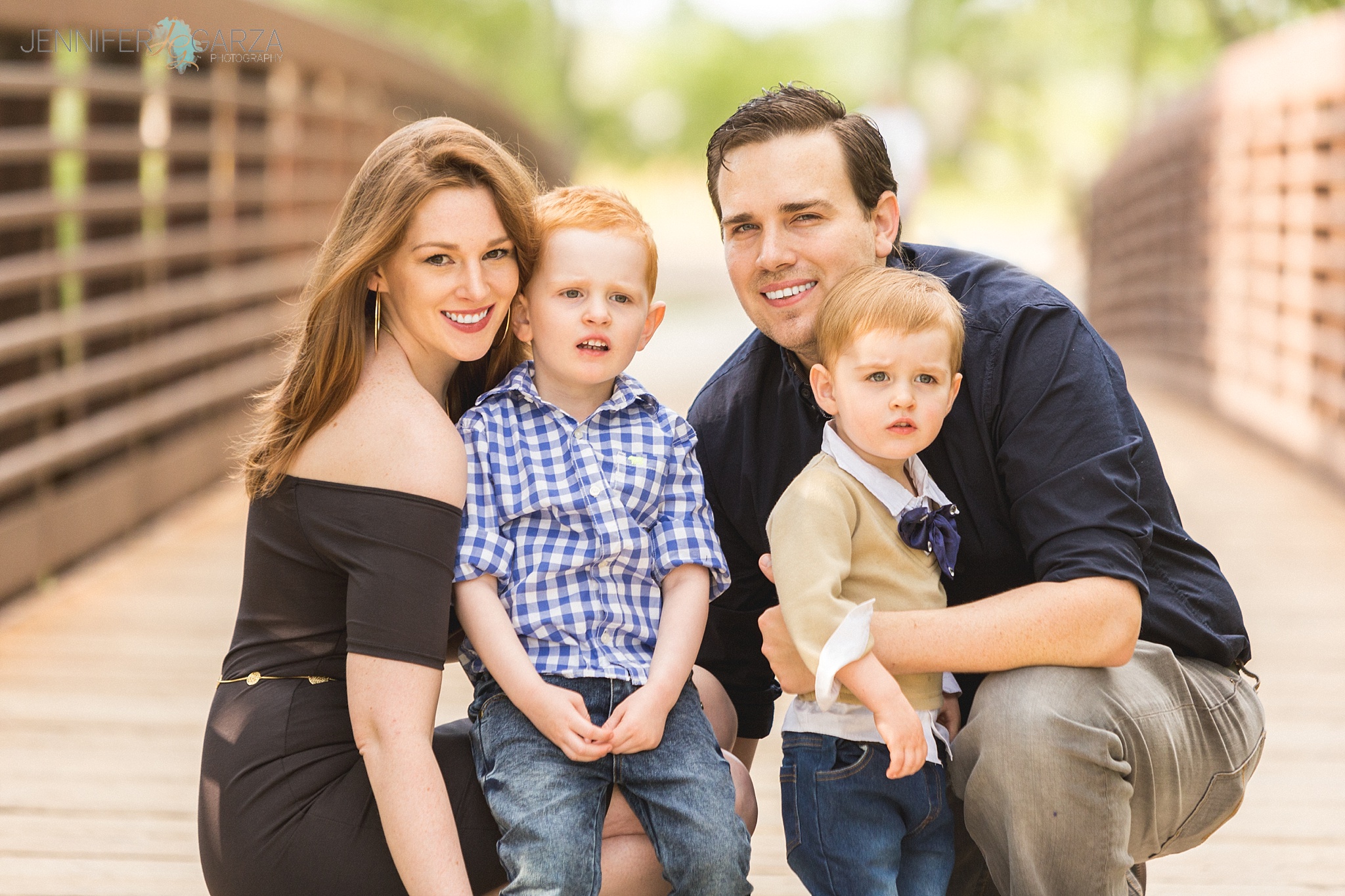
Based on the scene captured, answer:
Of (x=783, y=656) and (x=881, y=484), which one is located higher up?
(x=881, y=484)

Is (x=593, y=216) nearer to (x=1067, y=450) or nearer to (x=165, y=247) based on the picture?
(x=1067, y=450)

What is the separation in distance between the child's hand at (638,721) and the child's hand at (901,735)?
31 centimetres

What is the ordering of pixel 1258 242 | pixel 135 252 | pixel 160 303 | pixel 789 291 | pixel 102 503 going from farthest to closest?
pixel 1258 242
pixel 160 303
pixel 135 252
pixel 102 503
pixel 789 291

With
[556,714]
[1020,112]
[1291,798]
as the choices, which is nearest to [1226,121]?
[1291,798]

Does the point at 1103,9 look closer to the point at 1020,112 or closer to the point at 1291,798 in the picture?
the point at 1020,112

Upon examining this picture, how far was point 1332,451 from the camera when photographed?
19.7 feet

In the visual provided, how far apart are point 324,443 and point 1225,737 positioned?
144cm

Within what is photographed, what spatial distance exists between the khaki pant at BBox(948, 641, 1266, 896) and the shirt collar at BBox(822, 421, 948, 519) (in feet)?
0.93

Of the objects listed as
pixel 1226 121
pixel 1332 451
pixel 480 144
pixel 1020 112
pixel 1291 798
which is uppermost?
pixel 1020 112

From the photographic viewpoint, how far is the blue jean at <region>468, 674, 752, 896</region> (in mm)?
1858

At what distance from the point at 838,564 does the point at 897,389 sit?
0.91 ft

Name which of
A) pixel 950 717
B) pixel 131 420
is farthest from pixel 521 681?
pixel 131 420

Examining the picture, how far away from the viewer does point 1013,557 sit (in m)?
2.20

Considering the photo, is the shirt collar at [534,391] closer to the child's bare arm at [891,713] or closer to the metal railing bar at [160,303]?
the child's bare arm at [891,713]
